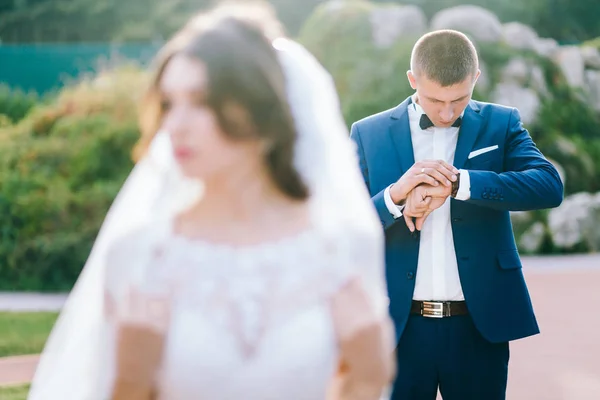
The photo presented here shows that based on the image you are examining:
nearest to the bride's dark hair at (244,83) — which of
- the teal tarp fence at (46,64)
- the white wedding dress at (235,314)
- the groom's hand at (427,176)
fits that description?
the white wedding dress at (235,314)

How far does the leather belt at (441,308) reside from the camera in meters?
3.25

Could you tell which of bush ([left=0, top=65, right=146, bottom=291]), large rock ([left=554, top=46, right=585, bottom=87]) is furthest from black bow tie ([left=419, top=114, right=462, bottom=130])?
large rock ([left=554, top=46, right=585, bottom=87])

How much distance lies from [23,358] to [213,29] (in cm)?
541

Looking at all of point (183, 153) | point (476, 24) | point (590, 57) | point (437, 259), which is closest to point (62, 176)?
point (476, 24)

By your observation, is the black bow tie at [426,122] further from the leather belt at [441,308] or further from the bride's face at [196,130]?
the bride's face at [196,130]

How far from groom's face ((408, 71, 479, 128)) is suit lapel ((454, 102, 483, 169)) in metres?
0.08

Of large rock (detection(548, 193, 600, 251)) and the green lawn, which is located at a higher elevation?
large rock (detection(548, 193, 600, 251))

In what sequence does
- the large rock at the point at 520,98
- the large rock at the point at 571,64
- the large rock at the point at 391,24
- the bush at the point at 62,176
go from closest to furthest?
the bush at the point at 62,176 < the large rock at the point at 391,24 < the large rock at the point at 520,98 < the large rock at the point at 571,64

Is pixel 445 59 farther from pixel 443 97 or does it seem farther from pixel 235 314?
pixel 235 314

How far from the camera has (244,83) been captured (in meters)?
1.83

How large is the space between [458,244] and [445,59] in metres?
0.68

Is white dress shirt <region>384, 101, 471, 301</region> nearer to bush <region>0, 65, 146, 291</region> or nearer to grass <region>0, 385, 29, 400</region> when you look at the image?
grass <region>0, 385, 29, 400</region>

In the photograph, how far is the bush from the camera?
9.80 metres

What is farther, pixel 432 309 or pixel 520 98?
pixel 520 98
